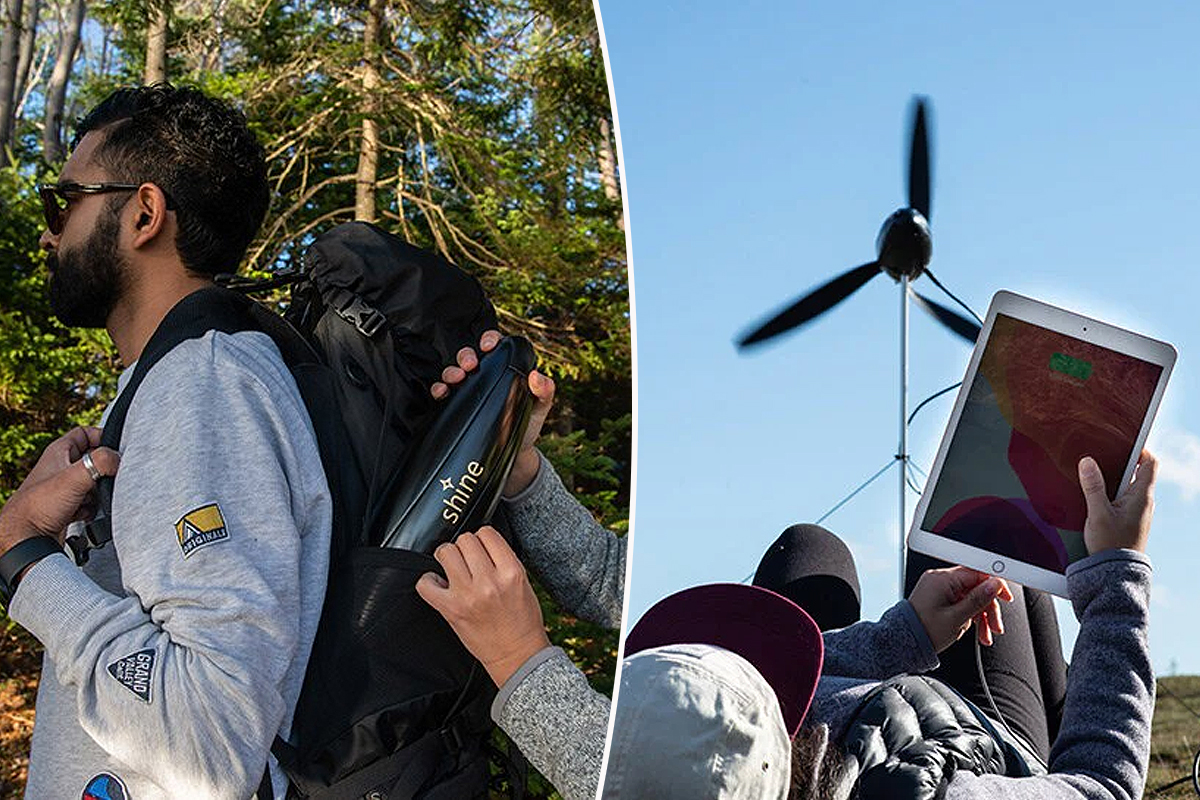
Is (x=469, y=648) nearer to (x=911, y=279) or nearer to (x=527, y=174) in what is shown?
(x=527, y=174)

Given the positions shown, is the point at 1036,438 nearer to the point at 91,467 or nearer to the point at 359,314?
the point at 359,314

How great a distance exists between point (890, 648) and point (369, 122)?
1.48 meters

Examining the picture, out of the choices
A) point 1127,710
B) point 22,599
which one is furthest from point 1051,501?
point 22,599

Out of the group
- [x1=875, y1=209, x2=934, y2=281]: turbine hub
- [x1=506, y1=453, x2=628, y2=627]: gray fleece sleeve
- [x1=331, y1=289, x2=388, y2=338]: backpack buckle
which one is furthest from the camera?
[x1=875, y1=209, x2=934, y2=281]: turbine hub

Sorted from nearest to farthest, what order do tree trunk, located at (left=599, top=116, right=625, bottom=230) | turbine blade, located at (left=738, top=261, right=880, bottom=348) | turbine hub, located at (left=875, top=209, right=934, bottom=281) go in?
tree trunk, located at (left=599, top=116, right=625, bottom=230) → turbine blade, located at (left=738, top=261, right=880, bottom=348) → turbine hub, located at (left=875, top=209, right=934, bottom=281)

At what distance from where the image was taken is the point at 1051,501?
1.74 meters

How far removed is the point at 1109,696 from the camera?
163cm

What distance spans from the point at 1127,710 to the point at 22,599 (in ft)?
4.65

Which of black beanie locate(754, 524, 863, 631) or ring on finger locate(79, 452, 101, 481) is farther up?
ring on finger locate(79, 452, 101, 481)

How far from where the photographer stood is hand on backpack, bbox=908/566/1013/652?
1.94m

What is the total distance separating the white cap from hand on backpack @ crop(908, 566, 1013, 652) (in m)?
0.66

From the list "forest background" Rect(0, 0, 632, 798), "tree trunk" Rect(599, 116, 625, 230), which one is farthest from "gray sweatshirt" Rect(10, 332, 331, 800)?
"tree trunk" Rect(599, 116, 625, 230)

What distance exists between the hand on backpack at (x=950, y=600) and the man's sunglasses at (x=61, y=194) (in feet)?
4.58

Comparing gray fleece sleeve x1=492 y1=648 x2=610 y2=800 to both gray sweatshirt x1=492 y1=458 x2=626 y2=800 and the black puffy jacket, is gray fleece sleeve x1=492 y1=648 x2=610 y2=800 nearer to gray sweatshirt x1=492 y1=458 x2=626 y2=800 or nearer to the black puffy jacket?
gray sweatshirt x1=492 y1=458 x2=626 y2=800
